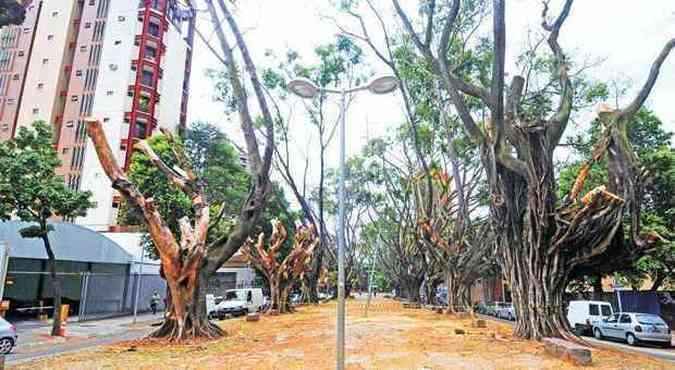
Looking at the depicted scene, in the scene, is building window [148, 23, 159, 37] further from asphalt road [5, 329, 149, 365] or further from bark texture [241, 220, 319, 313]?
asphalt road [5, 329, 149, 365]

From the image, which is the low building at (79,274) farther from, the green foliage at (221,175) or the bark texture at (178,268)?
the bark texture at (178,268)

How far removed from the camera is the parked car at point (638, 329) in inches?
672

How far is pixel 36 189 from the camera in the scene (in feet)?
47.2

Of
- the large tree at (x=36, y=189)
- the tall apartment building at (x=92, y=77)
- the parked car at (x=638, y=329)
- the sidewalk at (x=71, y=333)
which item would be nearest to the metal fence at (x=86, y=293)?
the sidewalk at (x=71, y=333)

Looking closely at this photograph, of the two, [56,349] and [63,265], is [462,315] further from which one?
[63,265]

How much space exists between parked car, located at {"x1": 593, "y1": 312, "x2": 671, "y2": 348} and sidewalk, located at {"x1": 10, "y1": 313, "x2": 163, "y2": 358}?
60.7 feet

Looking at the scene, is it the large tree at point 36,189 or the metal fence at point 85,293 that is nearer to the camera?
the large tree at point 36,189

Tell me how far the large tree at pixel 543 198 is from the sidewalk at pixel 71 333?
1231 centimetres

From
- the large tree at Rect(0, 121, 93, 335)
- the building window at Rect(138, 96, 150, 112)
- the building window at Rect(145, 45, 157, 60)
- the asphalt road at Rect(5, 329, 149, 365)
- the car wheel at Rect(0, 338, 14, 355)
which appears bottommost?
the asphalt road at Rect(5, 329, 149, 365)

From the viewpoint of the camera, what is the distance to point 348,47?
20297mm

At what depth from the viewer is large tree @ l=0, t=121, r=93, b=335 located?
14359 millimetres

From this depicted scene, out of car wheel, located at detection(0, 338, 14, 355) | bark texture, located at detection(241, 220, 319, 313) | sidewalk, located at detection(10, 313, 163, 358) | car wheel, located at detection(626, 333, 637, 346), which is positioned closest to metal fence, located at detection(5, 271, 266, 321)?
sidewalk, located at detection(10, 313, 163, 358)

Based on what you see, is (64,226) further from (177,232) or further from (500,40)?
(500,40)

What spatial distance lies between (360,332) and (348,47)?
39.8ft
